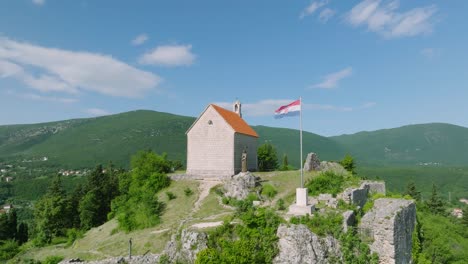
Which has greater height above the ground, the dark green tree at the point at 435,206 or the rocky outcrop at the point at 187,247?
the rocky outcrop at the point at 187,247

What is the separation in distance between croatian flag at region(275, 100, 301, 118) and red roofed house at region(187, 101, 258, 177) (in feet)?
36.3

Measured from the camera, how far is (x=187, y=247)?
64.5ft

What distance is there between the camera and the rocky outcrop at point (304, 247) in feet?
61.6

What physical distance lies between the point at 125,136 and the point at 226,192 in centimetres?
17115

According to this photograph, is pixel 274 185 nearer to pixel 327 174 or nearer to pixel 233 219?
pixel 327 174

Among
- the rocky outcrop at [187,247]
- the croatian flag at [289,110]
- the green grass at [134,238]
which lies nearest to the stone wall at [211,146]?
the green grass at [134,238]

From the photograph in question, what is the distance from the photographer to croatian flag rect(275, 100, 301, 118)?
22889mm

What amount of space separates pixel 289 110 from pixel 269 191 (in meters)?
8.53

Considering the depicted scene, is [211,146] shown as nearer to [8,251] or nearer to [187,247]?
[187,247]

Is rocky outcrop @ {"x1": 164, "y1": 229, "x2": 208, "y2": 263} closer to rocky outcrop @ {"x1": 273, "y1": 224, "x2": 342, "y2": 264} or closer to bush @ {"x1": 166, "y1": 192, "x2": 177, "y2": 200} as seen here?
rocky outcrop @ {"x1": 273, "y1": 224, "x2": 342, "y2": 264}

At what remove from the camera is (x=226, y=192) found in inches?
1172

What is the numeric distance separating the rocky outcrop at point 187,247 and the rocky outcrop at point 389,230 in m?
10.3

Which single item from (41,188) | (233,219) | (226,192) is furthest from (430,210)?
(41,188)

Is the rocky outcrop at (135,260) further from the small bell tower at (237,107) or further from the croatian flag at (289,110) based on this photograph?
the small bell tower at (237,107)
